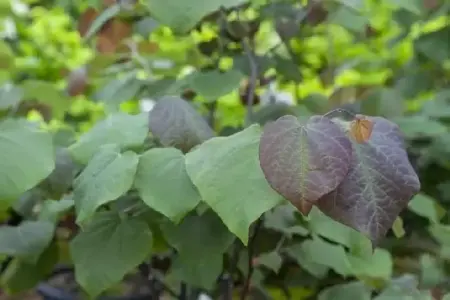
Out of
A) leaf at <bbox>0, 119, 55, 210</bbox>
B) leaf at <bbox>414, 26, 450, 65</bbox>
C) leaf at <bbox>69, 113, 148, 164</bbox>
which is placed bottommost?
leaf at <bbox>414, 26, 450, 65</bbox>

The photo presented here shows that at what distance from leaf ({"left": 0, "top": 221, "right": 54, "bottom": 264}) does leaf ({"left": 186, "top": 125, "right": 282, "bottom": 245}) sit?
0.83 feet

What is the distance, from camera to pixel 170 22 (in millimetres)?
734

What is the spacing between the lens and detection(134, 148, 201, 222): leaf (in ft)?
2.11

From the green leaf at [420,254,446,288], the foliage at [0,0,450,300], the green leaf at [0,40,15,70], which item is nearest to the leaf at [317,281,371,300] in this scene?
the foliage at [0,0,450,300]

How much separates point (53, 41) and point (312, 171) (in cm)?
140

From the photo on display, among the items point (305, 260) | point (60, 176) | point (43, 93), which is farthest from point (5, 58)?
point (305, 260)

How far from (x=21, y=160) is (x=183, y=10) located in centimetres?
24

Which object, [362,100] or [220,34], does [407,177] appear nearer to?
[220,34]

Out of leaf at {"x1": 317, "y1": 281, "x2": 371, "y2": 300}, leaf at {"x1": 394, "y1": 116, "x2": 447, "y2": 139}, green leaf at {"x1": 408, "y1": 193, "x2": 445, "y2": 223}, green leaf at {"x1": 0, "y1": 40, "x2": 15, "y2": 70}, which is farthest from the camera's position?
green leaf at {"x1": 0, "y1": 40, "x2": 15, "y2": 70}

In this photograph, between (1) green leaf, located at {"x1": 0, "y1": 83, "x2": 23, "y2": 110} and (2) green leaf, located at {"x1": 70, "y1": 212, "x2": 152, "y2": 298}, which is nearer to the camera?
(2) green leaf, located at {"x1": 70, "y1": 212, "x2": 152, "y2": 298}

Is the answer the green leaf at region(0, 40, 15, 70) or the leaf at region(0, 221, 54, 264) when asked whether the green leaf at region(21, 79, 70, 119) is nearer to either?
the green leaf at region(0, 40, 15, 70)

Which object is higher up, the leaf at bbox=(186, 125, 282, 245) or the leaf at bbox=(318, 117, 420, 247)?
the leaf at bbox=(186, 125, 282, 245)

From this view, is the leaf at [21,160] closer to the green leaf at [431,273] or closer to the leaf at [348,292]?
the leaf at [348,292]

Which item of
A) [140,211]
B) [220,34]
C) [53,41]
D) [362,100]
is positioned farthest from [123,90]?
[53,41]
